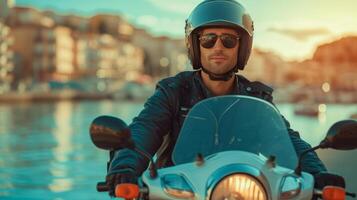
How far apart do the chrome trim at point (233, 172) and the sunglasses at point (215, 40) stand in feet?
3.55

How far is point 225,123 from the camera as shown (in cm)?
247

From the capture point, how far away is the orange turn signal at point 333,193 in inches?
92.0

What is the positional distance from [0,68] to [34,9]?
105ft

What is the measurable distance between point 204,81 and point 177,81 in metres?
0.18

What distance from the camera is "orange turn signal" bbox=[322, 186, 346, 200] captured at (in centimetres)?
234

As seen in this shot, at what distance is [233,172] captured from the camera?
2.10 m

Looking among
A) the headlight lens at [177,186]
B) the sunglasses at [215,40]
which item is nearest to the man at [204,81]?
the sunglasses at [215,40]

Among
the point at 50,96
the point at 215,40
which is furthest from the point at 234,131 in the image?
the point at 50,96

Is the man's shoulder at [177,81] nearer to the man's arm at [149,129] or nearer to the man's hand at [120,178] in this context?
the man's arm at [149,129]

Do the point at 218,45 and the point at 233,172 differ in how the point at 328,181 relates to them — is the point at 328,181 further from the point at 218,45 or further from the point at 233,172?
the point at 218,45

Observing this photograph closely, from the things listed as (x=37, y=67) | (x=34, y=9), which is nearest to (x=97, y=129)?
(x=37, y=67)

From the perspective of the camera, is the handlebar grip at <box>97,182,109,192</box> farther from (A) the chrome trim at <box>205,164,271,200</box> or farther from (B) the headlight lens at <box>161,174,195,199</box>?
(A) the chrome trim at <box>205,164,271,200</box>

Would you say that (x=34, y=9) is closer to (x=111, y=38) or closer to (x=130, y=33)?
(x=111, y=38)

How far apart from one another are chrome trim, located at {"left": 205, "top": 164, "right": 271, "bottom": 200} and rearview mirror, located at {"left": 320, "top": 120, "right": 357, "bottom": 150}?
0.38 m
